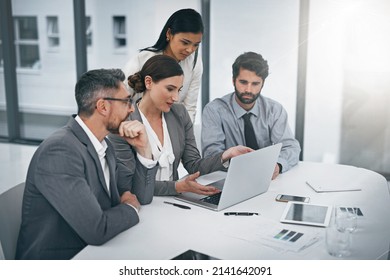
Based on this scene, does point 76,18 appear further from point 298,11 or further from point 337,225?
point 337,225

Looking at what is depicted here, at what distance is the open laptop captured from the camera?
1840 millimetres

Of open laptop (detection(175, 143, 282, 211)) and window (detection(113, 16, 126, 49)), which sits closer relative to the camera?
open laptop (detection(175, 143, 282, 211))

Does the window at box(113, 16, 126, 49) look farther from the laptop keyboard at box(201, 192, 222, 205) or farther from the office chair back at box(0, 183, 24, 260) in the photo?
the office chair back at box(0, 183, 24, 260)

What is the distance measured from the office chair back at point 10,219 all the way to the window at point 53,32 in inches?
158

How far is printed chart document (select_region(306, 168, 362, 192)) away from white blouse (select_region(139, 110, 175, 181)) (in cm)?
66

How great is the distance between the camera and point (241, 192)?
6.46 feet

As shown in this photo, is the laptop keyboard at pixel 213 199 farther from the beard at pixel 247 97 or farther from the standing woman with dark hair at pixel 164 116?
the beard at pixel 247 97

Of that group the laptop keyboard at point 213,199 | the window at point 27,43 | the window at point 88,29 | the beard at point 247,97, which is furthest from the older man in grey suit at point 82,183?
the window at point 27,43

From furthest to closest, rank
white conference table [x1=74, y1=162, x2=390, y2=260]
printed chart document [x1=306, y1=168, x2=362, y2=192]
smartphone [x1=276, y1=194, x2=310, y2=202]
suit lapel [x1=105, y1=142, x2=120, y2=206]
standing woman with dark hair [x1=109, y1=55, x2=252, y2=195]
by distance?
standing woman with dark hair [x1=109, y1=55, x2=252, y2=195] → printed chart document [x1=306, y1=168, x2=362, y2=192] → smartphone [x1=276, y1=194, x2=310, y2=202] → suit lapel [x1=105, y1=142, x2=120, y2=206] → white conference table [x1=74, y1=162, x2=390, y2=260]

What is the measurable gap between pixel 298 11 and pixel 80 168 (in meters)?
2.44

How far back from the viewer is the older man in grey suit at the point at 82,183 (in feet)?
5.25

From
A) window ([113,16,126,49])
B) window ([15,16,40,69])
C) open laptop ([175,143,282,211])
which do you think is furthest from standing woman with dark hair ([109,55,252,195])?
window ([15,16,40,69])

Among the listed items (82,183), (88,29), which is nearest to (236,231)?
(82,183)
